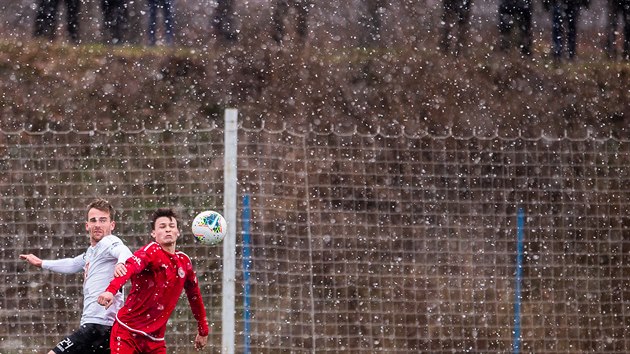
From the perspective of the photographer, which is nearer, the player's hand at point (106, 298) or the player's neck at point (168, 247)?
the player's hand at point (106, 298)

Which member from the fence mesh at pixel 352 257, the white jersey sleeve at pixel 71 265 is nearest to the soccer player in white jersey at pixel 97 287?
the white jersey sleeve at pixel 71 265

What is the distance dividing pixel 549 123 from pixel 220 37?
6253mm

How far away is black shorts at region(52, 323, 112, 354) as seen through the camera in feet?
25.5

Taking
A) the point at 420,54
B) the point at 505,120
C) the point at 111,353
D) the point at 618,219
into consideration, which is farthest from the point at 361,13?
the point at 111,353

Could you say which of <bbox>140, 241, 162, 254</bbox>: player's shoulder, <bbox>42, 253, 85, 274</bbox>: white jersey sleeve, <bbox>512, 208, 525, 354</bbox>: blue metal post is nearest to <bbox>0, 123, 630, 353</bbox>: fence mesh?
<bbox>512, 208, 525, 354</bbox>: blue metal post

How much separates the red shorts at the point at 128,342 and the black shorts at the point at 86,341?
237mm

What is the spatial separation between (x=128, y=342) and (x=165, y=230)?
824 mm

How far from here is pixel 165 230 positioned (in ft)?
24.7

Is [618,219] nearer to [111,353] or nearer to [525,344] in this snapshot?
[525,344]

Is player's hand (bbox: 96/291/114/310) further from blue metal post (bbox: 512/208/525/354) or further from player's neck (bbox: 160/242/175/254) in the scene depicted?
blue metal post (bbox: 512/208/525/354)

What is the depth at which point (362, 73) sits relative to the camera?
1981 cm

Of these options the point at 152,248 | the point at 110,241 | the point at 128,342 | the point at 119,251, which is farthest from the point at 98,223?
the point at 128,342

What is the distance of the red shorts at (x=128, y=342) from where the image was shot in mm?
7559

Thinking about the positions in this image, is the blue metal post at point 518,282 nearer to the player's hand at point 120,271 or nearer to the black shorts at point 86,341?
the black shorts at point 86,341
